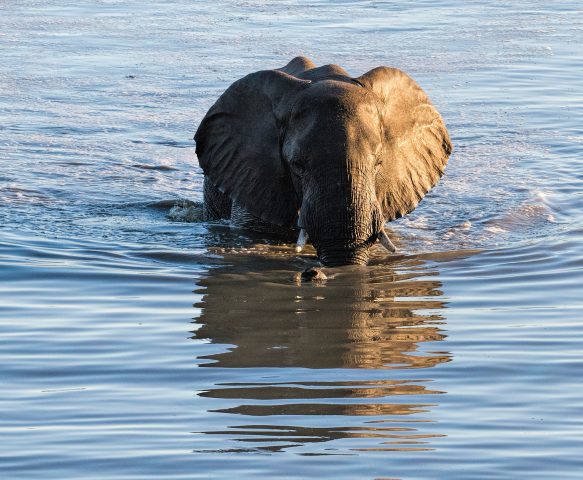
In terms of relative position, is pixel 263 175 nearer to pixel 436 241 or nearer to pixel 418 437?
pixel 436 241

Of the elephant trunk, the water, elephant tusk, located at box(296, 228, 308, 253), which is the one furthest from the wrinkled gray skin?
the water

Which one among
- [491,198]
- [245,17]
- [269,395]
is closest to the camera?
[269,395]

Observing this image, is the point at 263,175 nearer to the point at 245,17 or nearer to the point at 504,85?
the point at 504,85

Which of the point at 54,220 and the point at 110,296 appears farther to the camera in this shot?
the point at 54,220

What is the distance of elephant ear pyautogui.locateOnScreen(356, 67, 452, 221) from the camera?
1027cm

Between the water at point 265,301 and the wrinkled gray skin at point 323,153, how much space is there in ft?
1.10

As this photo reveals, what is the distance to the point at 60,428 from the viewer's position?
6250 millimetres

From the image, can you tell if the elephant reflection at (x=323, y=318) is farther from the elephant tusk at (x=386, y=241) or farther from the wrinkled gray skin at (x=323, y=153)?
the wrinkled gray skin at (x=323, y=153)

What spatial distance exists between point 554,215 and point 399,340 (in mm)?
3857

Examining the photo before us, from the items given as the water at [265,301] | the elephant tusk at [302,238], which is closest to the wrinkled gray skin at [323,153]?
the elephant tusk at [302,238]

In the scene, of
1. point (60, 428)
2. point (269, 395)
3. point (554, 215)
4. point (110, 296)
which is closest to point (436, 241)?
point (554, 215)

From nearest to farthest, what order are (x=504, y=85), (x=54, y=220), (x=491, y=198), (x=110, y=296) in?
(x=110, y=296) < (x=54, y=220) < (x=491, y=198) < (x=504, y=85)

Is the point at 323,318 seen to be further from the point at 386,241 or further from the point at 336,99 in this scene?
the point at 336,99

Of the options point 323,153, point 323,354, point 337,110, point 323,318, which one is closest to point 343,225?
point 323,153
